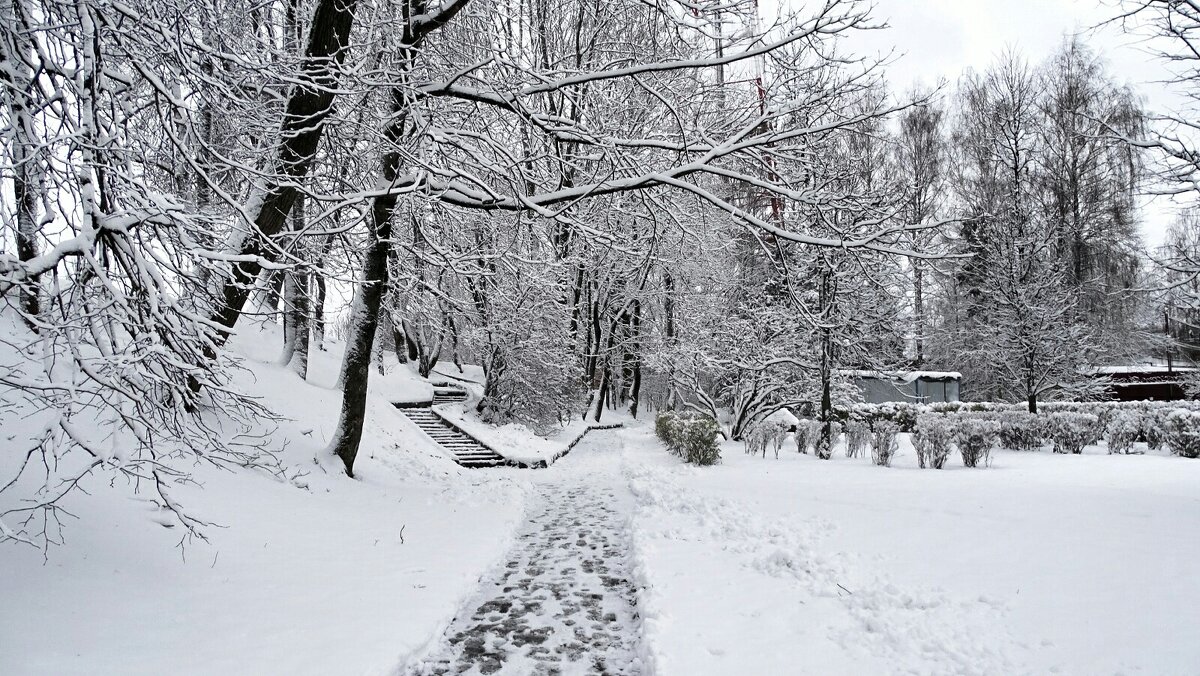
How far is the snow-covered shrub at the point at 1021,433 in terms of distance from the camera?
44.9 feet

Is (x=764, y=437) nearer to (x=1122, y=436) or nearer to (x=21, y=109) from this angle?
(x=1122, y=436)

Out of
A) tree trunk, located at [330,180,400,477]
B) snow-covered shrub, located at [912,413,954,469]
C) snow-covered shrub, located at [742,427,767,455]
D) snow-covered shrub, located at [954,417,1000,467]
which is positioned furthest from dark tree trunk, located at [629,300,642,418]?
tree trunk, located at [330,180,400,477]

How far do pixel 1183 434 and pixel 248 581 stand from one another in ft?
50.9

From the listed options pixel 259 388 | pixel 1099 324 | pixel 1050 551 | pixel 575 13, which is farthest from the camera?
pixel 1099 324

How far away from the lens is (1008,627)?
422 centimetres

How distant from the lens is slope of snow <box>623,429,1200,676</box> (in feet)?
12.8

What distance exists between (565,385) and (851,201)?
616 inches

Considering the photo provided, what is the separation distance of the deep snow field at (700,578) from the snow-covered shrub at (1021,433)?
4.41 meters

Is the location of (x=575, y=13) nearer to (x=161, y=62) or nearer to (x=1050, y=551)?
(x=161, y=62)

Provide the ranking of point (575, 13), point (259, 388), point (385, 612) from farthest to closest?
point (575, 13), point (259, 388), point (385, 612)

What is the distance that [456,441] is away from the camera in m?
16.7

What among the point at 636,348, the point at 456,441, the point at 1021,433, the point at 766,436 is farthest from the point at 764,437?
the point at 636,348

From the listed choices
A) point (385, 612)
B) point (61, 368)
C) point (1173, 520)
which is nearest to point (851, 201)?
point (1173, 520)

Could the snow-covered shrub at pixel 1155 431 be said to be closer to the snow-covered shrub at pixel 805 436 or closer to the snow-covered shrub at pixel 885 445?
the snow-covered shrub at pixel 885 445
